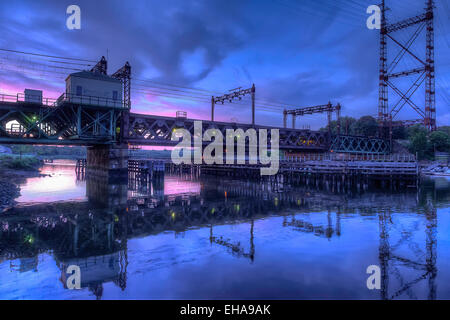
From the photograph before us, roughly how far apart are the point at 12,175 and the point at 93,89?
19.0 m

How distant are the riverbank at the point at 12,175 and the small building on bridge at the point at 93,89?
1171 cm

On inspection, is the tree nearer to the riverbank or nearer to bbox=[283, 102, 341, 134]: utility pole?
bbox=[283, 102, 341, 134]: utility pole

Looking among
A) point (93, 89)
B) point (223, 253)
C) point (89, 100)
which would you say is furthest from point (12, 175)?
point (223, 253)

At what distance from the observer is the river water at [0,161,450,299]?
6480mm

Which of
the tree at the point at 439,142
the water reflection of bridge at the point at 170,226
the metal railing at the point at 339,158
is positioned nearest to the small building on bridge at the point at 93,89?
the water reflection of bridge at the point at 170,226

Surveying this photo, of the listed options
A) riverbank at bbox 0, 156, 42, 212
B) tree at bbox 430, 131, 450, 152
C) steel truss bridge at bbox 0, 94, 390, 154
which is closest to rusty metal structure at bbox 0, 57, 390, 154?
steel truss bridge at bbox 0, 94, 390, 154

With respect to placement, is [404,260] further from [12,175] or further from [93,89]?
[12,175]

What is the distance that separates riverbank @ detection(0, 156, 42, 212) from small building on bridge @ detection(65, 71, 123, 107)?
11.7 meters

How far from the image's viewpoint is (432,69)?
59906 millimetres

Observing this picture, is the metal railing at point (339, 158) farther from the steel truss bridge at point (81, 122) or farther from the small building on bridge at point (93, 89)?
the small building on bridge at point (93, 89)
